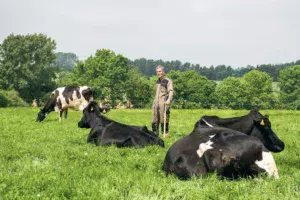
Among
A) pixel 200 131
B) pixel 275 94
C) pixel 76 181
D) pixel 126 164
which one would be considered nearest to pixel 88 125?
pixel 126 164

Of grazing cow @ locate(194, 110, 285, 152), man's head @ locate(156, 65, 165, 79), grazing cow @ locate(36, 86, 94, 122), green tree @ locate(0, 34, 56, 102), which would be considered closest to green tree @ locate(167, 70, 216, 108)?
green tree @ locate(0, 34, 56, 102)

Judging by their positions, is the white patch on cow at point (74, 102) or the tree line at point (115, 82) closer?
the white patch on cow at point (74, 102)

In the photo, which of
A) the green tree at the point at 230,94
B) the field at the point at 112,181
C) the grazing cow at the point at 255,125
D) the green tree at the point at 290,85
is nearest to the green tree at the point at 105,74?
the green tree at the point at 230,94

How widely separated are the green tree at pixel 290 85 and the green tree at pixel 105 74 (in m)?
38.7

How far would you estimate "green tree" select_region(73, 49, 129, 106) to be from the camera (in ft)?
260

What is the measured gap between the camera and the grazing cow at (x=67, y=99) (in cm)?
2145

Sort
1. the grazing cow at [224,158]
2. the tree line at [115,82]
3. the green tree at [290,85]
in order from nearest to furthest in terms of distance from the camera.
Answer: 1. the grazing cow at [224,158]
2. the tree line at [115,82]
3. the green tree at [290,85]

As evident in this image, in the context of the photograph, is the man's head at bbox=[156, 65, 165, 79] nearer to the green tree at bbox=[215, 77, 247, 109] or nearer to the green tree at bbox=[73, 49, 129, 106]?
the green tree at bbox=[73, 49, 129, 106]

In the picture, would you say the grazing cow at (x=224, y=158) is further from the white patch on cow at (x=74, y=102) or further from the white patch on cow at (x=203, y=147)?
the white patch on cow at (x=74, y=102)

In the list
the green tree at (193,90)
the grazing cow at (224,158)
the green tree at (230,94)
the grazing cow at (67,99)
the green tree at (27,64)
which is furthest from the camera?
the green tree at (230,94)

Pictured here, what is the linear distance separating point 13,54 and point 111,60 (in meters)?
22.1

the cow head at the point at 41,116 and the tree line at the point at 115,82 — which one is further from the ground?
the tree line at the point at 115,82

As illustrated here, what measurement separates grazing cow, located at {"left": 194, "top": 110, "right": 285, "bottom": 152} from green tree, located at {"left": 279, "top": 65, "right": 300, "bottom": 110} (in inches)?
3244

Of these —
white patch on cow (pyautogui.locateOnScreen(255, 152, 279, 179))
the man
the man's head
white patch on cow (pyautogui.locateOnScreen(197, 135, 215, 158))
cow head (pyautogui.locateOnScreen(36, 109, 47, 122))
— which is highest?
the man's head
